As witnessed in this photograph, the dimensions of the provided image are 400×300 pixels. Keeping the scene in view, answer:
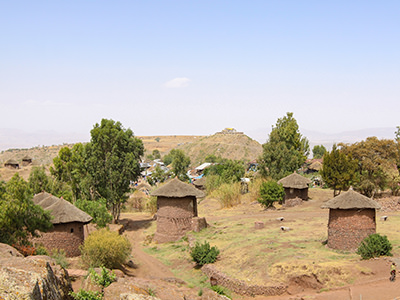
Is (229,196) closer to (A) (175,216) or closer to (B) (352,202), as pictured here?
(A) (175,216)

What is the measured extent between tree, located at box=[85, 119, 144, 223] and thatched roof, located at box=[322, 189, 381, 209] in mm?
20418

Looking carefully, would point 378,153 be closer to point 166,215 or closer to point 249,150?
point 166,215

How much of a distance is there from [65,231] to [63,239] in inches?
18.7

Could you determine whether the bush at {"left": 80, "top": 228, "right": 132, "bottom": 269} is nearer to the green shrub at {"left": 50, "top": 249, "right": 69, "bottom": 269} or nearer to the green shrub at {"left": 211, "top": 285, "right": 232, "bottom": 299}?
the green shrub at {"left": 50, "top": 249, "right": 69, "bottom": 269}

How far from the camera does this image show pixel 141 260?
81.7 feet

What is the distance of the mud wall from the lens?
1717 cm

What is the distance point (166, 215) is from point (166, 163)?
76.4 metres

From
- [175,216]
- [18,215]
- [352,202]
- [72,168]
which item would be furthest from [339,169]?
[18,215]

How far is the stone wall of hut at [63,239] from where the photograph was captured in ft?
72.2

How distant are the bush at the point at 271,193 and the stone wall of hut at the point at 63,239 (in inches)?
853

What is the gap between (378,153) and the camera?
36688 mm

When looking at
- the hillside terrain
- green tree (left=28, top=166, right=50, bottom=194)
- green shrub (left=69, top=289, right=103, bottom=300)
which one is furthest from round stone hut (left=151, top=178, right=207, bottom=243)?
the hillside terrain

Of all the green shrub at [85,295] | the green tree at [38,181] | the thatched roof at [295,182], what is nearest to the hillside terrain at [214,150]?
the thatched roof at [295,182]

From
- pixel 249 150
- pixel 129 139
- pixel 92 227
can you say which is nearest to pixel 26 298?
pixel 92 227
